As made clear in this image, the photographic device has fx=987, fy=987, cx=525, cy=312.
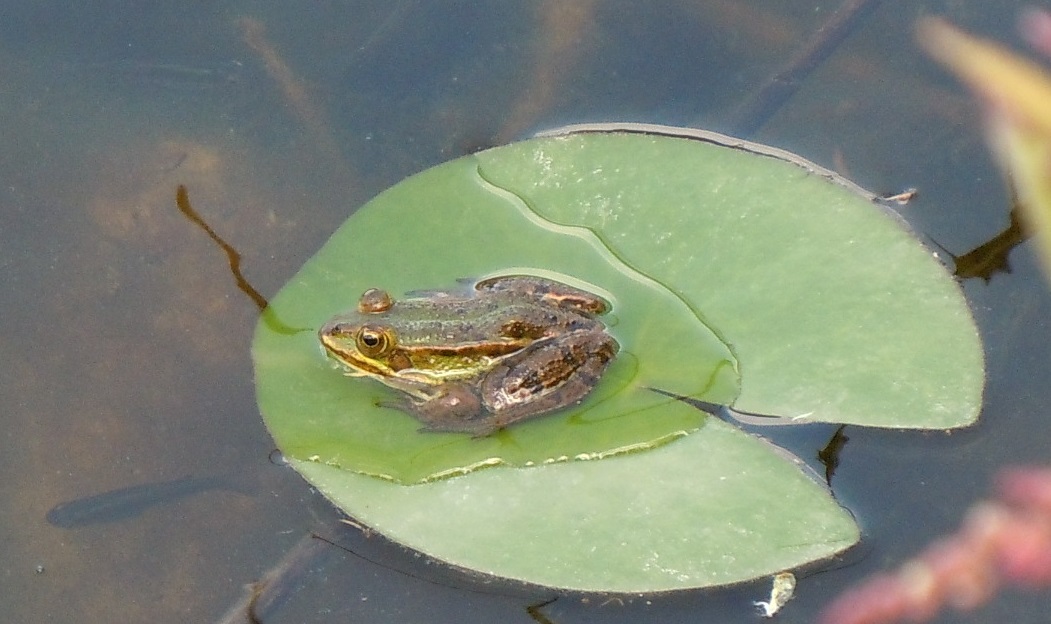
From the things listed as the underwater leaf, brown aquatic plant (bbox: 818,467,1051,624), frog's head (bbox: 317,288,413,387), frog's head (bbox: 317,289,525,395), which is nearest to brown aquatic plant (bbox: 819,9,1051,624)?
brown aquatic plant (bbox: 818,467,1051,624)

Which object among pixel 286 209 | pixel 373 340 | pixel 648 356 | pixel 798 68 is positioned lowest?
pixel 286 209

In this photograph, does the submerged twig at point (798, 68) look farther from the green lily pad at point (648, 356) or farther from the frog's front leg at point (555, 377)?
the frog's front leg at point (555, 377)

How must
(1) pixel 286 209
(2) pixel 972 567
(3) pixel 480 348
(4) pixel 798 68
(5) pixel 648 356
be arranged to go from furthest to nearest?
(4) pixel 798 68
(1) pixel 286 209
(3) pixel 480 348
(5) pixel 648 356
(2) pixel 972 567

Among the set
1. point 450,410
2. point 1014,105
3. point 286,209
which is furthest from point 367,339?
point 1014,105

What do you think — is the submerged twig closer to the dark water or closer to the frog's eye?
the dark water

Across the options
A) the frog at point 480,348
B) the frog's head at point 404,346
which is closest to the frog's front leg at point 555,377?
the frog at point 480,348

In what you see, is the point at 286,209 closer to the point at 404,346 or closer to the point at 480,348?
the point at 404,346
